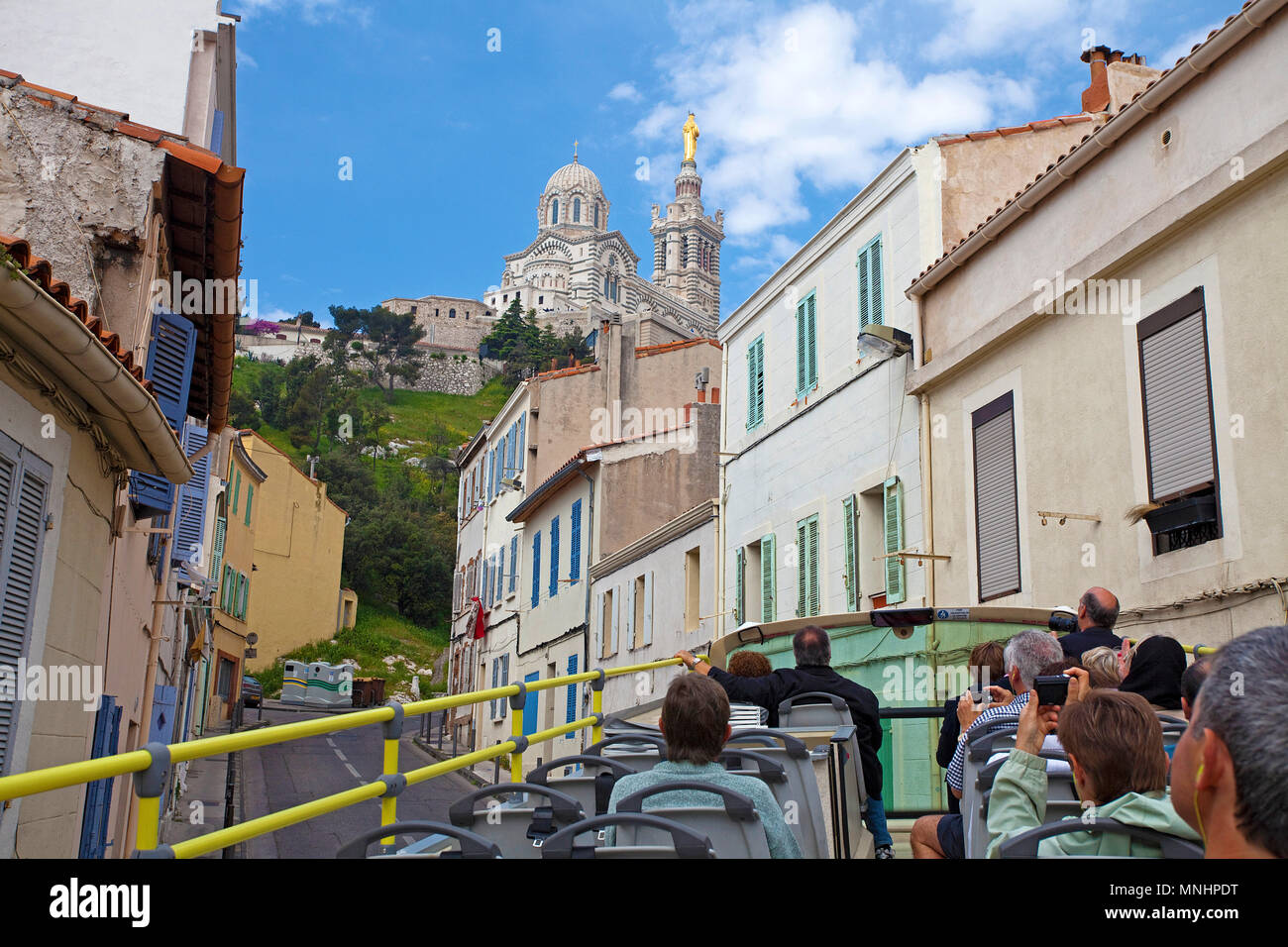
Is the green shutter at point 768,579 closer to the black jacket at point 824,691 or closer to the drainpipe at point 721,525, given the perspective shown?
the drainpipe at point 721,525

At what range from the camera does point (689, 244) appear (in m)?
174

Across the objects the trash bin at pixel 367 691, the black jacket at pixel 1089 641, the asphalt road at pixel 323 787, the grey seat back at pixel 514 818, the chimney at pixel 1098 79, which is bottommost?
the asphalt road at pixel 323 787

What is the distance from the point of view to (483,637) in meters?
35.2

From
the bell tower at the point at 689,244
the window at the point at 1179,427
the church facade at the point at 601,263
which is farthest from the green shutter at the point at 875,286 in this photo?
the bell tower at the point at 689,244

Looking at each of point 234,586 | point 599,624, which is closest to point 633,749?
point 599,624

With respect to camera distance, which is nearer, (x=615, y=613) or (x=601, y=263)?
(x=615, y=613)

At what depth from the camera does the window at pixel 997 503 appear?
12.4 m

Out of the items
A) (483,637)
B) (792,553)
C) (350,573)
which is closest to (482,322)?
(350,573)

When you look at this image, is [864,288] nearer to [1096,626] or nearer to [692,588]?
[692,588]

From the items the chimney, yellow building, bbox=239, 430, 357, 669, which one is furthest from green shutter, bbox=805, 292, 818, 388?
yellow building, bbox=239, 430, 357, 669

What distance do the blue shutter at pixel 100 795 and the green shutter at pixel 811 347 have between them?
426 inches

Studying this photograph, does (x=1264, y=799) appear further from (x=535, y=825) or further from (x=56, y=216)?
(x=56, y=216)

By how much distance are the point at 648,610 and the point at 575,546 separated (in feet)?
15.9
